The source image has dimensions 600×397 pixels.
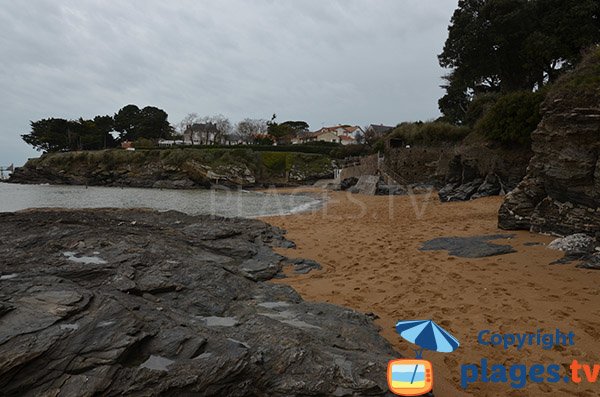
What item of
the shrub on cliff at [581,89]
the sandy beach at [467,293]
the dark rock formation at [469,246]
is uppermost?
the shrub on cliff at [581,89]

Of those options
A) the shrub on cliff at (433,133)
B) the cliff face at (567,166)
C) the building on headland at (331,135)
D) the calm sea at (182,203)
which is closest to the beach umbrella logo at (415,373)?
the cliff face at (567,166)

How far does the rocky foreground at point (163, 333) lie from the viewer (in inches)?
99.4

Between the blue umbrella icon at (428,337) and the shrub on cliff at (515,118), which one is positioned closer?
the blue umbrella icon at (428,337)

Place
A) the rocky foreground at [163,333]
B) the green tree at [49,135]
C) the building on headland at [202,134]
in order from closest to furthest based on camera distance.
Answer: the rocky foreground at [163,333], the green tree at [49,135], the building on headland at [202,134]

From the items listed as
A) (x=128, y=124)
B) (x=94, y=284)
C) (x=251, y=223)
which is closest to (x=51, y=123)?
(x=128, y=124)

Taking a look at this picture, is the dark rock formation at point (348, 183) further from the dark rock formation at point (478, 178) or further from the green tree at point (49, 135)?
the green tree at point (49, 135)

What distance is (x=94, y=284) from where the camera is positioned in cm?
417

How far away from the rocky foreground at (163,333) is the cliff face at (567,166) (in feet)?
20.7

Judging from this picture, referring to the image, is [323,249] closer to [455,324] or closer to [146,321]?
[455,324]

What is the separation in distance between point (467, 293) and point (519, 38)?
27.3 meters

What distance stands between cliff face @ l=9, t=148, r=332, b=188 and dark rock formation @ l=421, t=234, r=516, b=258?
41.6 metres

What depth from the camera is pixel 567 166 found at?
26.3 ft

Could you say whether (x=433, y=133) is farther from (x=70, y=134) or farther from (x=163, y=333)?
(x=70, y=134)

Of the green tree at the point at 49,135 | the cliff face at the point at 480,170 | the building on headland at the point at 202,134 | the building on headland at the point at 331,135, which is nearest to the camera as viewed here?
the cliff face at the point at 480,170
